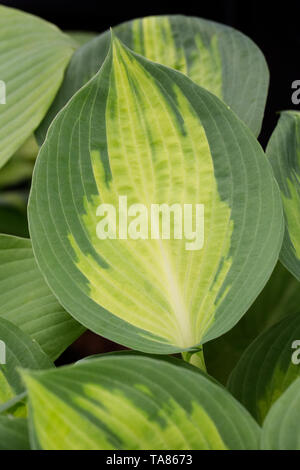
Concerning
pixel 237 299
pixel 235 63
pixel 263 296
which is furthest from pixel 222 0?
pixel 237 299

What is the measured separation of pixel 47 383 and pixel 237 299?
13 cm

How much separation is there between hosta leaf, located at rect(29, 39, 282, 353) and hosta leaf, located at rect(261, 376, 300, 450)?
0.08m

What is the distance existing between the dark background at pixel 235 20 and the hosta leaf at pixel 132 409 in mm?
585

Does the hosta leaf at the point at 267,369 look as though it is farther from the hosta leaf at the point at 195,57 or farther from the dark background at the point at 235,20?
the dark background at the point at 235,20

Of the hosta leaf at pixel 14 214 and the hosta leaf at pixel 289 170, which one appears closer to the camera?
the hosta leaf at pixel 289 170

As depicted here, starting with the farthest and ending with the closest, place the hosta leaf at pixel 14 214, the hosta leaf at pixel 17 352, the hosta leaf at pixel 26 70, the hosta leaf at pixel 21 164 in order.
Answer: the hosta leaf at pixel 14 214
the hosta leaf at pixel 21 164
the hosta leaf at pixel 26 70
the hosta leaf at pixel 17 352

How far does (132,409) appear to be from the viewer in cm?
26

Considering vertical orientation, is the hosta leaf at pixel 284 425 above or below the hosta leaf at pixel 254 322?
above

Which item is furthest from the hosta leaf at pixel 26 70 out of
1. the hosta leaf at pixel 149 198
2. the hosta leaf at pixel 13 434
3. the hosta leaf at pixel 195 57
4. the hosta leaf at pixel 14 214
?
the hosta leaf at pixel 14 214

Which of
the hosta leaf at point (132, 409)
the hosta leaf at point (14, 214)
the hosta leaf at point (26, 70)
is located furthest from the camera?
the hosta leaf at point (14, 214)

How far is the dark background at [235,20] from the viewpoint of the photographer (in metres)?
0.88

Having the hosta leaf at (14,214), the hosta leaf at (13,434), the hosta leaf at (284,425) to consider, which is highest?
the hosta leaf at (284,425)

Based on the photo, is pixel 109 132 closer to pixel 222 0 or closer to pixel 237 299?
pixel 237 299

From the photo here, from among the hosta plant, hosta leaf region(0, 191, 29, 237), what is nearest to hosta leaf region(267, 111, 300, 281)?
the hosta plant
